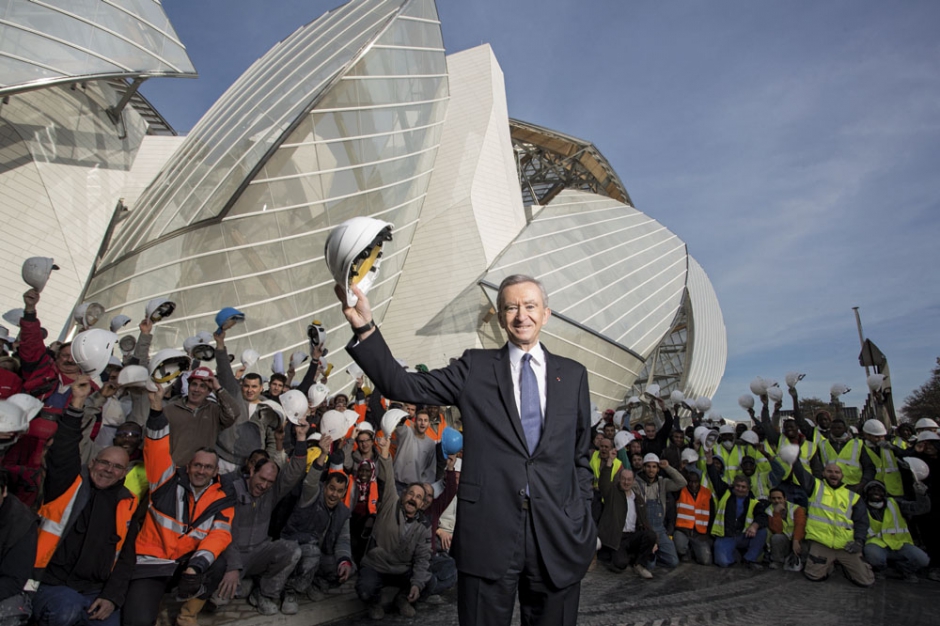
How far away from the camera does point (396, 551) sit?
15.5 feet

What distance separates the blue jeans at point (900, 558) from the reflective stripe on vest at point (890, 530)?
0.23 ft

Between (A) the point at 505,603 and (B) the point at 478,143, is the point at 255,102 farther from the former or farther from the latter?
(A) the point at 505,603

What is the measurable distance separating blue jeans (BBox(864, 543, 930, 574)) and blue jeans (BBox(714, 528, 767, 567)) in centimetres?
110

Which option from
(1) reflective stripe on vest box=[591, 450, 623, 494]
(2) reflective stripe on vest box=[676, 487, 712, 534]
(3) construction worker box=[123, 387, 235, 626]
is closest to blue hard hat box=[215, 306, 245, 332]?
(3) construction worker box=[123, 387, 235, 626]

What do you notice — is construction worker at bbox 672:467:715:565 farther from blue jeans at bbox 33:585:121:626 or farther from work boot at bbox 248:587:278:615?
blue jeans at bbox 33:585:121:626

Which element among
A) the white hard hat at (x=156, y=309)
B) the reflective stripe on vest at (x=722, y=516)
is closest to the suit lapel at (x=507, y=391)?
the white hard hat at (x=156, y=309)

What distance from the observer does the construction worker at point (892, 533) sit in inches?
247

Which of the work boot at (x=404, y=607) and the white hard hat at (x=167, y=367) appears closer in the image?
the white hard hat at (x=167, y=367)

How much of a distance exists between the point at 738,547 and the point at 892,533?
1.66m

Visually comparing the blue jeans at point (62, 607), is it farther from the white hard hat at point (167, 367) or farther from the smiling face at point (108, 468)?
the white hard hat at point (167, 367)

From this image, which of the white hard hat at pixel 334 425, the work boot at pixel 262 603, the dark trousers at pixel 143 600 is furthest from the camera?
the white hard hat at pixel 334 425

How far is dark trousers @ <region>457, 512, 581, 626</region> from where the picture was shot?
169cm

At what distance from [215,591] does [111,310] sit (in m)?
10.3

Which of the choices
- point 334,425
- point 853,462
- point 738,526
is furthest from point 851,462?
point 334,425
